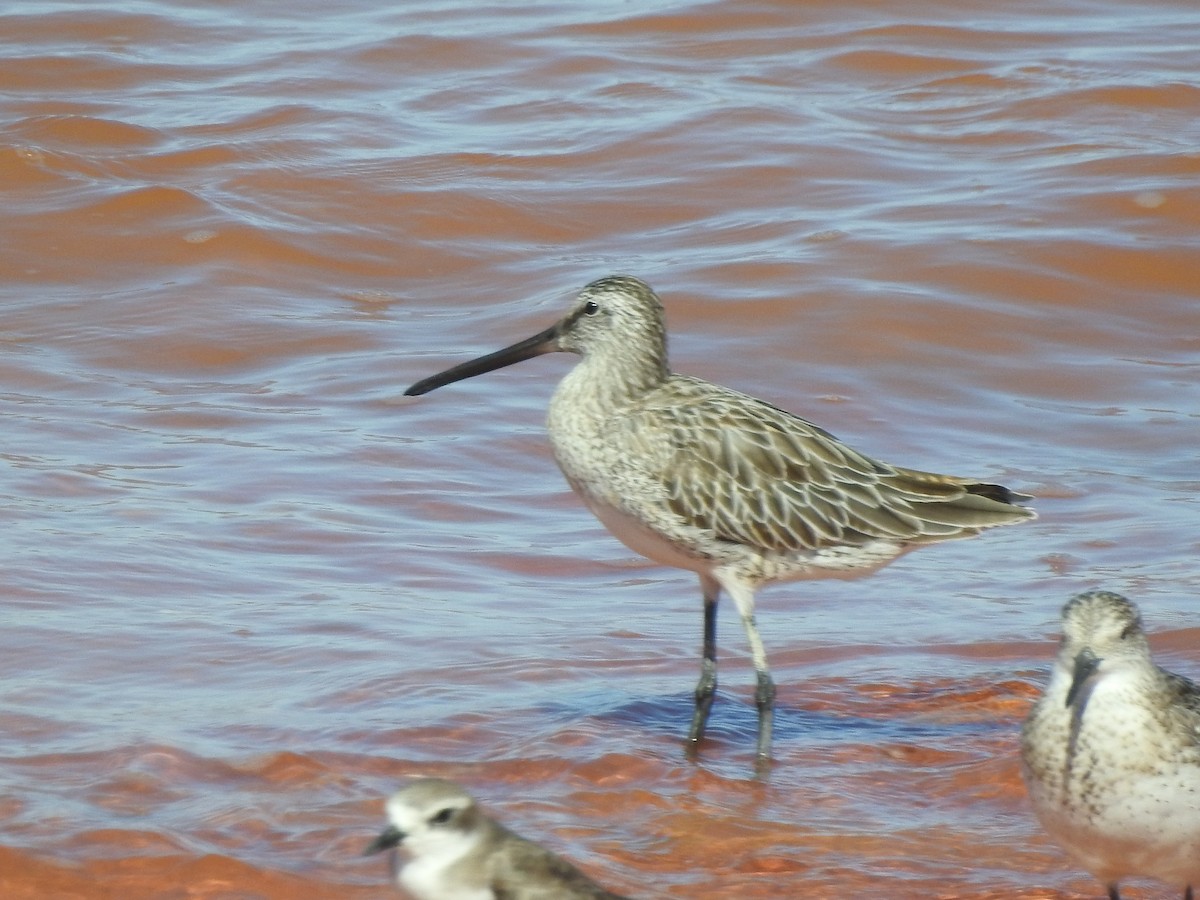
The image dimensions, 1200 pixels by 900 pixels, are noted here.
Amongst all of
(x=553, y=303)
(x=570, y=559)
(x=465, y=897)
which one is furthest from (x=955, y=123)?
(x=465, y=897)

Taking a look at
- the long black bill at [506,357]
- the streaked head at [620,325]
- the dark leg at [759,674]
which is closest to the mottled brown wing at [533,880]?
the dark leg at [759,674]

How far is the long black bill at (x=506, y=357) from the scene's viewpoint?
25.3 feet

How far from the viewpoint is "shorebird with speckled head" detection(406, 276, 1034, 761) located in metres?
7.08

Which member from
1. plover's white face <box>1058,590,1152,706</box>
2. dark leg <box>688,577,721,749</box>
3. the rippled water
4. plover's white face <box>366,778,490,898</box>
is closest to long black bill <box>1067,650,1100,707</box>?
plover's white face <box>1058,590,1152,706</box>

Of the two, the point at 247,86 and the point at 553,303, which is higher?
the point at 247,86

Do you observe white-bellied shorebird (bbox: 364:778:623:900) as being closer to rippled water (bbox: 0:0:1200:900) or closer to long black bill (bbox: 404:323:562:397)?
rippled water (bbox: 0:0:1200:900)

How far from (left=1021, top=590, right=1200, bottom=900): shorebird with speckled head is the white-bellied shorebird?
1.23 metres

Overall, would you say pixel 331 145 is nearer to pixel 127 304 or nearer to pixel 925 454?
pixel 127 304

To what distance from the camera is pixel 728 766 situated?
23.4 feet

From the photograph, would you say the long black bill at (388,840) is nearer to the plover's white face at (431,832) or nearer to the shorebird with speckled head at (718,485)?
the plover's white face at (431,832)

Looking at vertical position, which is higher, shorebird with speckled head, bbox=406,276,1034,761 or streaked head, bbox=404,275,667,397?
streaked head, bbox=404,275,667,397

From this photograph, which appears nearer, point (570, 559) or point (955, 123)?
point (570, 559)

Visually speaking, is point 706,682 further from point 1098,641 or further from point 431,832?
point 431,832

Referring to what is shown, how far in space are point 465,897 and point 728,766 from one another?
254cm
